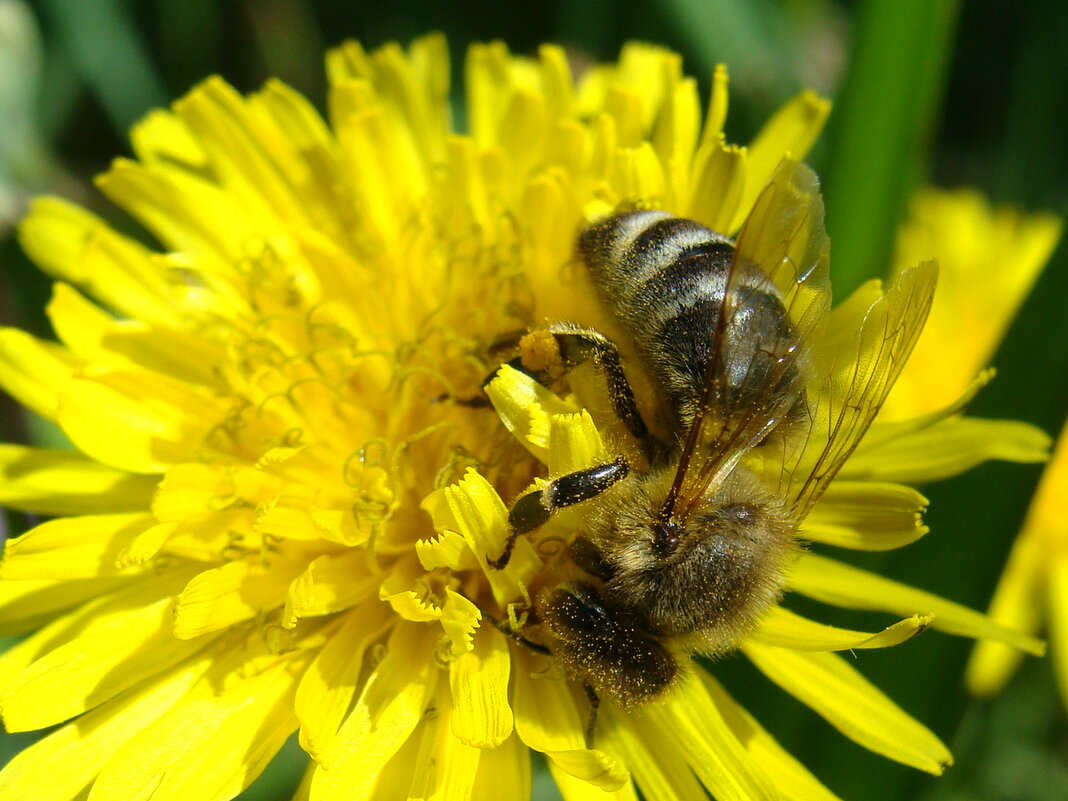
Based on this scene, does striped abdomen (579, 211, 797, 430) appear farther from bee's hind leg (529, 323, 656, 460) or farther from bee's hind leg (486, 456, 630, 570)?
bee's hind leg (486, 456, 630, 570)

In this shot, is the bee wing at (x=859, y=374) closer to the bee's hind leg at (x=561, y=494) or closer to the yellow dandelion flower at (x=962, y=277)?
the bee's hind leg at (x=561, y=494)

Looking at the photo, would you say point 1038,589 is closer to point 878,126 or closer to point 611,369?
point 878,126

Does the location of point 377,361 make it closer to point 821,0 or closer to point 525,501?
point 525,501

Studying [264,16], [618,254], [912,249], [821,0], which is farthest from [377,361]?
[264,16]

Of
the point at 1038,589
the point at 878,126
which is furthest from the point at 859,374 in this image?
the point at 1038,589

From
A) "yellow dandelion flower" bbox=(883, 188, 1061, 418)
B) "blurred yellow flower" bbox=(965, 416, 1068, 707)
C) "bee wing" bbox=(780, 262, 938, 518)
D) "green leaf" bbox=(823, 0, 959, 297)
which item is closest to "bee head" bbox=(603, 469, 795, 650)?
"bee wing" bbox=(780, 262, 938, 518)

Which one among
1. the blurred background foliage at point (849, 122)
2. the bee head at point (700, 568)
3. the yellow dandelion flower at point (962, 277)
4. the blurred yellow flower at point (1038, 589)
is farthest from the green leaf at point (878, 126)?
the bee head at point (700, 568)
